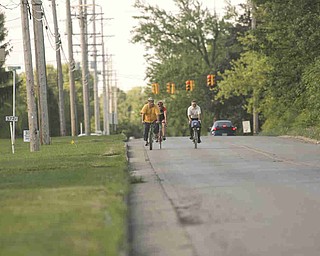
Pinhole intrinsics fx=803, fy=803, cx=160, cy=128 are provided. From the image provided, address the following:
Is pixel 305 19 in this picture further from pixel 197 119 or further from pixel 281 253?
pixel 281 253

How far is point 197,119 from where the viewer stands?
91.5 feet

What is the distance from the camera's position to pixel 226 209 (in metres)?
11.4

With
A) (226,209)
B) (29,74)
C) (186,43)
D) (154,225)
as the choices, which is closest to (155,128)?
(29,74)

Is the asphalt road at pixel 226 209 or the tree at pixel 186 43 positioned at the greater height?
the tree at pixel 186 43

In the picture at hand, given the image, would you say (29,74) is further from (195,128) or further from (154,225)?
(154,225)

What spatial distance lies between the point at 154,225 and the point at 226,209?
1.51m

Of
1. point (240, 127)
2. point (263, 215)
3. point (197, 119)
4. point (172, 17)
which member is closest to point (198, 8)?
point (172, 17)

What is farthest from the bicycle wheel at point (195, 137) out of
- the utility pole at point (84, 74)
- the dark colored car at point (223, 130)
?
the utility pole at point (84, 74)

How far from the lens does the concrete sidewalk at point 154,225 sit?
869 centimetres

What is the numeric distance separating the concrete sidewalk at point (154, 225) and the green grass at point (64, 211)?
22 cm

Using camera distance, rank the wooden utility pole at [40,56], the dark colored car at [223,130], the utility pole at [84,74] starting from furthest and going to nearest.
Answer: the utility pole at [84,74] < the dark colored car at [223,130] < the wooden utility pole at [40,56]

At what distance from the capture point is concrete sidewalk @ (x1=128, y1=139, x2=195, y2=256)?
869 centimetres

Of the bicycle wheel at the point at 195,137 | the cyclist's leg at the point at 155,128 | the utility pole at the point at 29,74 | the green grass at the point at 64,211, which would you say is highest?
the utility pole at the point at 29,74

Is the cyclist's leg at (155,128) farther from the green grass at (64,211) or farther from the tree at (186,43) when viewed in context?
the tree at (186,43)
